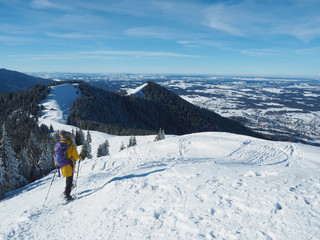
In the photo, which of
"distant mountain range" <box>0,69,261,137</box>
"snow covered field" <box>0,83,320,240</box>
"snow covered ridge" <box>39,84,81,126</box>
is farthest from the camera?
"distant mountain range" <box>0,69,261,137</box>

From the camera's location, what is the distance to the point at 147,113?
144 metres

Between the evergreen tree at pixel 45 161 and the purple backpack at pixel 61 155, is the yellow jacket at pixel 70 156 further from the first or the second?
the evergreen tree at pixel 45 161

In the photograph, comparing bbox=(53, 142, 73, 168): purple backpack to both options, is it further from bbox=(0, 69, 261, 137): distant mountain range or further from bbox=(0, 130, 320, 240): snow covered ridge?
bbox=(0, 69, 261, 137): distant mountain range

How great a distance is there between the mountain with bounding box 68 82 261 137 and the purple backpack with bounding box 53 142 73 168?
88.6m

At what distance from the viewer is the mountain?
111 metres

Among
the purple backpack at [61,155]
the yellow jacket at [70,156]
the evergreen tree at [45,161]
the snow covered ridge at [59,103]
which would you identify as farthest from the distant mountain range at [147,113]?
the purple backpack at [61,155]

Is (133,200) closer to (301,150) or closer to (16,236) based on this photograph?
(16,236)

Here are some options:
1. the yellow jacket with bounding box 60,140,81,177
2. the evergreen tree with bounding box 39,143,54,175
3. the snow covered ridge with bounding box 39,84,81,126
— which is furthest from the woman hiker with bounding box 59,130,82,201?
the snow covered ridge with bounding box 39,84,81,126

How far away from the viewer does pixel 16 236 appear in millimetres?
6406

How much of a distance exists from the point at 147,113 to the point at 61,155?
136219 mm

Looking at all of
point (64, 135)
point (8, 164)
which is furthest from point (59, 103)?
point (64, 135)

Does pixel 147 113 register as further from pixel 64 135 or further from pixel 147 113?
pixel 64 135

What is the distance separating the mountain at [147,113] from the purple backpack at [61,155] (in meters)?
88.6

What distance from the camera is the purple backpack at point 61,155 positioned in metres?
8.20
